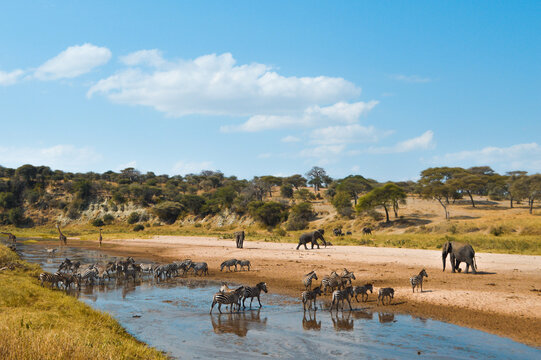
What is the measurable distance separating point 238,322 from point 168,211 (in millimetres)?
77672

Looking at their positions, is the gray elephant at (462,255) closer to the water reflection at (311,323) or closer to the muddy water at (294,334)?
the muddy water at (294,334)

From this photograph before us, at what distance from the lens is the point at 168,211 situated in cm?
8906

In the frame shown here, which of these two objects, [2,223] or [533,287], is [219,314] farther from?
[2,223]

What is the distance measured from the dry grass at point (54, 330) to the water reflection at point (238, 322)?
2.89m

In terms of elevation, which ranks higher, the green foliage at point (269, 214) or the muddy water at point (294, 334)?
the green foliage at point (269, 214)

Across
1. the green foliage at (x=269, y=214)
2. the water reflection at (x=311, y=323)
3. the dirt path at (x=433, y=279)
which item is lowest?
the water reflection at (x=311, y=323)

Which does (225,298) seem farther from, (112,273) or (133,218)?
(133,218)

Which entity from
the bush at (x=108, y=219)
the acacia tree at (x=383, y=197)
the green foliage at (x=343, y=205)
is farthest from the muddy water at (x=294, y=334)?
the bush at (x=108, y=219)

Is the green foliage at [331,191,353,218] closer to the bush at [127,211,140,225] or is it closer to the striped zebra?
the bush at [127,211,140,225]

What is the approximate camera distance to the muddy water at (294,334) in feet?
37.0

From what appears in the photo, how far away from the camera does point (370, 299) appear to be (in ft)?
57.6

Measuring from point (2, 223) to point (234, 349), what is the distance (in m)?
105

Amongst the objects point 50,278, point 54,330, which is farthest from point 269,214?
point 54,330

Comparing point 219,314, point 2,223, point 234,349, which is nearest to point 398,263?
point 219,314
